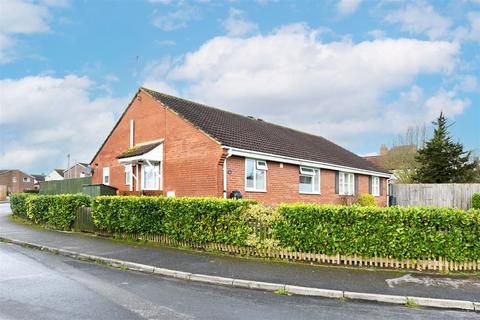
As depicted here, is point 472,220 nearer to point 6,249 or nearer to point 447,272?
point 447,272

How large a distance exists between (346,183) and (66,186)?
21.4 metres

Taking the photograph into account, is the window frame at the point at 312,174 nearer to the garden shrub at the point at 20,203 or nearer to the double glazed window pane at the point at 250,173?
the double glazed window pane at the point at 250,173

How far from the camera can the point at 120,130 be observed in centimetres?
2289

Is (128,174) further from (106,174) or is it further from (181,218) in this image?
(181,218)

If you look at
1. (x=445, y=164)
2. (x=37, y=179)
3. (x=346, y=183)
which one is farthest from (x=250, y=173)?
(x=37, y=179)

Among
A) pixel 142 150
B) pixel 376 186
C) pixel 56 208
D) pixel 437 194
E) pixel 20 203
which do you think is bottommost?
pixel 20 203

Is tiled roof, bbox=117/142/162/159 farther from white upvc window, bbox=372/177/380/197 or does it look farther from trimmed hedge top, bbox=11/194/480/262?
white upvc window, bbox=372/177/380/197

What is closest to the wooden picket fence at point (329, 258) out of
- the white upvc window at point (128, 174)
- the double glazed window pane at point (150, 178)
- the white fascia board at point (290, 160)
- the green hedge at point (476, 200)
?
the white fascia board at point (290, 160)

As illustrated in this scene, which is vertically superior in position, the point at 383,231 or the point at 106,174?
the point at 106,174

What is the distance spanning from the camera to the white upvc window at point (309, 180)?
20.4 m

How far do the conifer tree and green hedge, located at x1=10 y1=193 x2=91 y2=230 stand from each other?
2863 centimetres

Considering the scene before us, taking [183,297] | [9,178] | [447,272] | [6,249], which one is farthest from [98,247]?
[9,178]

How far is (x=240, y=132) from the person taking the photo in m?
19.8

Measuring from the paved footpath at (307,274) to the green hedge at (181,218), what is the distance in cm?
59
